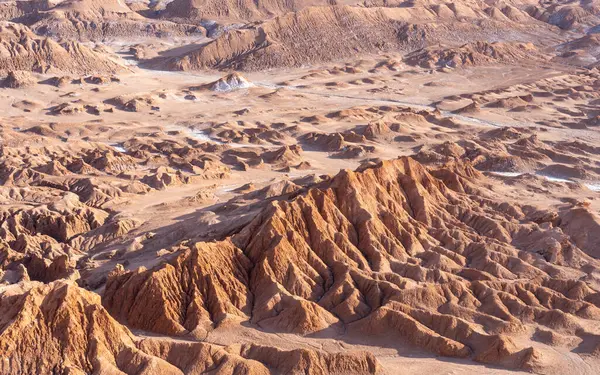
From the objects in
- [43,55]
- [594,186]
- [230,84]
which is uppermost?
[43,55]

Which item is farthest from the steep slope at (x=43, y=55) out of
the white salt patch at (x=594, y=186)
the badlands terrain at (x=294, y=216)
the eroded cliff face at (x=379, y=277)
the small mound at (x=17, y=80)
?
the eroded cliff face at (x=379, y=277)

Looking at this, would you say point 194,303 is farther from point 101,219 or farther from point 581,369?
point 101,219

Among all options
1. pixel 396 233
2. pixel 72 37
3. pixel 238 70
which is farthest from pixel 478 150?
pixel 72 37

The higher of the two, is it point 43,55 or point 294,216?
point 294,216

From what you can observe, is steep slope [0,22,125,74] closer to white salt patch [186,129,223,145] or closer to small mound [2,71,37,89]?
small mound [2,71,37,89]

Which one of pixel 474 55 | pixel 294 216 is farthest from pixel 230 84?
pixel 294 216

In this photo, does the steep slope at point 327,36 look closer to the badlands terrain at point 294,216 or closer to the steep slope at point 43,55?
the badlands terrain at point 294,216

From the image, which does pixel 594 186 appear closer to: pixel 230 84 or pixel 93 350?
pixel 93 350
